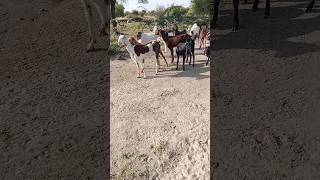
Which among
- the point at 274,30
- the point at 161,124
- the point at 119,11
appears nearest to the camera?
the point at 161,124

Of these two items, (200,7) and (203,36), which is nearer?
(203,36)

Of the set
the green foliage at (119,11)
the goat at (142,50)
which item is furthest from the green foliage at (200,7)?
the goat at (142,50)

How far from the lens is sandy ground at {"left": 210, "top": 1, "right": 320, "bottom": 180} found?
1016cm

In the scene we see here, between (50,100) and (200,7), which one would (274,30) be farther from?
(200,7)

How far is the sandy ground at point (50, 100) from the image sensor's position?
34.8ft

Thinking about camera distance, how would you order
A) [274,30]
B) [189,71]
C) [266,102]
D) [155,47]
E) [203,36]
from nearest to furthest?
[266,102] → [155,47] → [189,71] → [203,36] → [274,30]

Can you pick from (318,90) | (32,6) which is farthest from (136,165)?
(32,6)

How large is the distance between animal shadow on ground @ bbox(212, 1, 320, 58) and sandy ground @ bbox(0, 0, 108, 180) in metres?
5.92

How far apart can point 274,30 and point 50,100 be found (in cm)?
1087

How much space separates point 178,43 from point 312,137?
23.5ft

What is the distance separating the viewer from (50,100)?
13.5m

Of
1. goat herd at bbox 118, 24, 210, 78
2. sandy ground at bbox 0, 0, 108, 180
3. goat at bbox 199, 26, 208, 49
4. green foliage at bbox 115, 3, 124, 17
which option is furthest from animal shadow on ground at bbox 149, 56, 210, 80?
green foliage at bbox 115, 3, 124, 17

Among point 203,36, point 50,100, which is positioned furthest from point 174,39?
point 50,100

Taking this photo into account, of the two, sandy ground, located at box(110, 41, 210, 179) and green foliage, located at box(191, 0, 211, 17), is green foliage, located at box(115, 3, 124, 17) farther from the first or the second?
sandy ground, located at box(110, 41, 210, 179)
